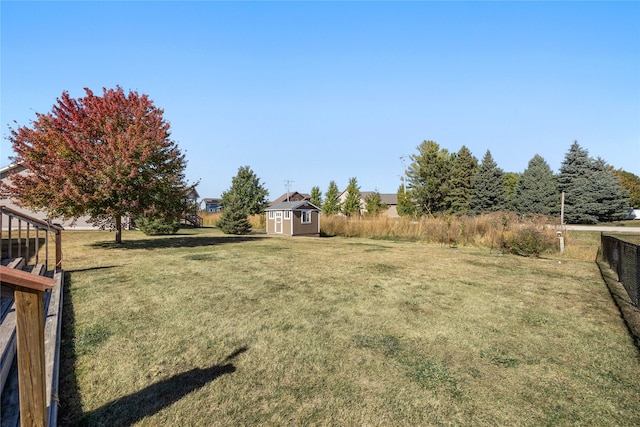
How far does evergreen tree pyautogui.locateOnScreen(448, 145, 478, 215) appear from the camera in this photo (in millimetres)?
37500

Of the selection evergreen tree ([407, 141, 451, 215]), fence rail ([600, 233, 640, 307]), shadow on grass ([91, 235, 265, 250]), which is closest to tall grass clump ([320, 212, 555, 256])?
fence rail ([600, 233, 640, 307])

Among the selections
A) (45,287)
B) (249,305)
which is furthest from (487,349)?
(45,287)

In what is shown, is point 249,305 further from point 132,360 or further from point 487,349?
point 487,349

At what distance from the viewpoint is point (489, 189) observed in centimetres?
3519

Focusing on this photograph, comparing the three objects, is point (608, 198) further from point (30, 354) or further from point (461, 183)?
point (30, 354)

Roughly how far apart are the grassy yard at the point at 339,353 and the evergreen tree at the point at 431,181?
32.6 meters

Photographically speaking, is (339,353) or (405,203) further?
(405,203)

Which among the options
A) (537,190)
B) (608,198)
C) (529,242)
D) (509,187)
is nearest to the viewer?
(529,242)

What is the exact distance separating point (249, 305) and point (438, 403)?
332cm

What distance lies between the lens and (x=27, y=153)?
10.6 metres

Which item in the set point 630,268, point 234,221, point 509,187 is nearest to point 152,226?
point 234,221

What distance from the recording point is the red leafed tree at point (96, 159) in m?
10.4

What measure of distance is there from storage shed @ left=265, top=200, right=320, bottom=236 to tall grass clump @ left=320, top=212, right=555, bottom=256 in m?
0.91

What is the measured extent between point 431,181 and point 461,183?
3.28 metres
